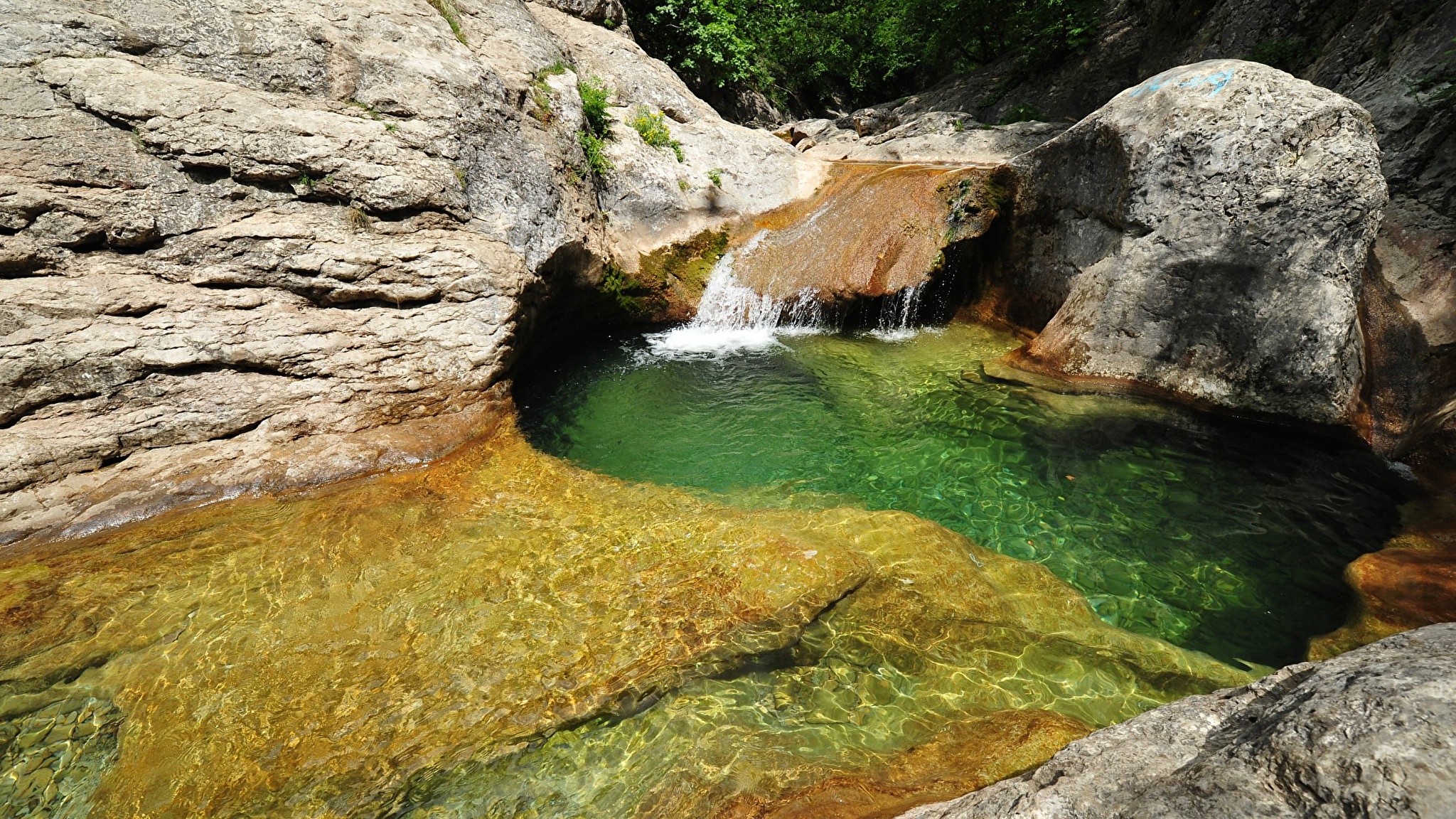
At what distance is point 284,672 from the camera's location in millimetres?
3498

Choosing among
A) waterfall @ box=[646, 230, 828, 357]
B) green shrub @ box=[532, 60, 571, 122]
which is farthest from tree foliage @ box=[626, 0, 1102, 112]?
waterfall @ box=[646, 230, 828, 357]

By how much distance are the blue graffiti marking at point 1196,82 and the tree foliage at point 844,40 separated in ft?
28.2

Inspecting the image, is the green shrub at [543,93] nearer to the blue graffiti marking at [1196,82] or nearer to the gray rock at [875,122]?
the blue graffiti marking at [1196,82]

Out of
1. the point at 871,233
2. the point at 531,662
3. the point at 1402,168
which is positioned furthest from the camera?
the point at 871,233

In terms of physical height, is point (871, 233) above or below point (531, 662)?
above

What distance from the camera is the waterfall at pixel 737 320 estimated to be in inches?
368

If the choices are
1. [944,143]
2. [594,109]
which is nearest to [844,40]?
[944,143]

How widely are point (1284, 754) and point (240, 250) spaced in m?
7.79

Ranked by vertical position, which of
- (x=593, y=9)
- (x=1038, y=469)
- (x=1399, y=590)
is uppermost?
(x=593, y=9)

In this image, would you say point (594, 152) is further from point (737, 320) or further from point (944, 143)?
point (944, 143)

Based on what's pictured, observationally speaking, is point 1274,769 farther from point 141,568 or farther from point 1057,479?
point 141,568

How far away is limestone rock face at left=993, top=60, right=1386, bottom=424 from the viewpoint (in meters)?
6.16

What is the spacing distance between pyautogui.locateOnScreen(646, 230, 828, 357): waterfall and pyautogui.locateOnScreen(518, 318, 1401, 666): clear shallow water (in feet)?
2.53

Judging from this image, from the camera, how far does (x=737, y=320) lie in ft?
32.3
